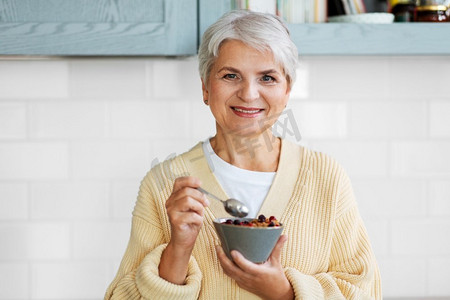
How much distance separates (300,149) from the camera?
5.38 feet

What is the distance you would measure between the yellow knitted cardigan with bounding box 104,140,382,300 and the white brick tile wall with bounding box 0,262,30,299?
24.4 inches

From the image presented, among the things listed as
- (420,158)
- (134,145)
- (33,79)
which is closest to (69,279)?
(134,145)

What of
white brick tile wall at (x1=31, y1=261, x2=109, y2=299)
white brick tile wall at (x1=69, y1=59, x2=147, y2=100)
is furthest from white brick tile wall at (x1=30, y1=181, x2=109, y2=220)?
white brick tile wall at (x1=69, y1=59, x2=147, y2=100)

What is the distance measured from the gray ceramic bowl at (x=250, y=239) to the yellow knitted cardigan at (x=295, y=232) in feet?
0.53

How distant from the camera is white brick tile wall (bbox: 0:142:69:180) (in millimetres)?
2021

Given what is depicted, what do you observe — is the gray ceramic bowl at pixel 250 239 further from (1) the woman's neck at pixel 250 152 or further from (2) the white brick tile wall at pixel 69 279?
(2) the white brick tile wall at pixel 69 279

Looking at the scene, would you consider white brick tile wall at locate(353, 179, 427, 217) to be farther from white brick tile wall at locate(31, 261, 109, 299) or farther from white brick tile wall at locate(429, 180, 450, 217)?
white brick tile wall at locate(31, 261, 109, 299)

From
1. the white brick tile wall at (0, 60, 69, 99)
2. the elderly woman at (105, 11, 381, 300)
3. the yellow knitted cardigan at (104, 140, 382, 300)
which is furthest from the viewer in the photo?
the white brick tile wall at (0, 60, 69, 99)

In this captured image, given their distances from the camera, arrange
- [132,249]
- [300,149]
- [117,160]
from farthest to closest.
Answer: [117,160] < [300,149] < [132,249]

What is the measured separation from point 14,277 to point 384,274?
4.08ft

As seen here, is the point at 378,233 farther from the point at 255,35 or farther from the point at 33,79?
the point at 33,79

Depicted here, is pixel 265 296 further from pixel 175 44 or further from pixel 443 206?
pixel 443 206

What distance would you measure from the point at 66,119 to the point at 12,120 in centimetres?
18

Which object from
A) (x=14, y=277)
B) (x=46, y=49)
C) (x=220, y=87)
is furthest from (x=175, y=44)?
(x=14, y=277)
